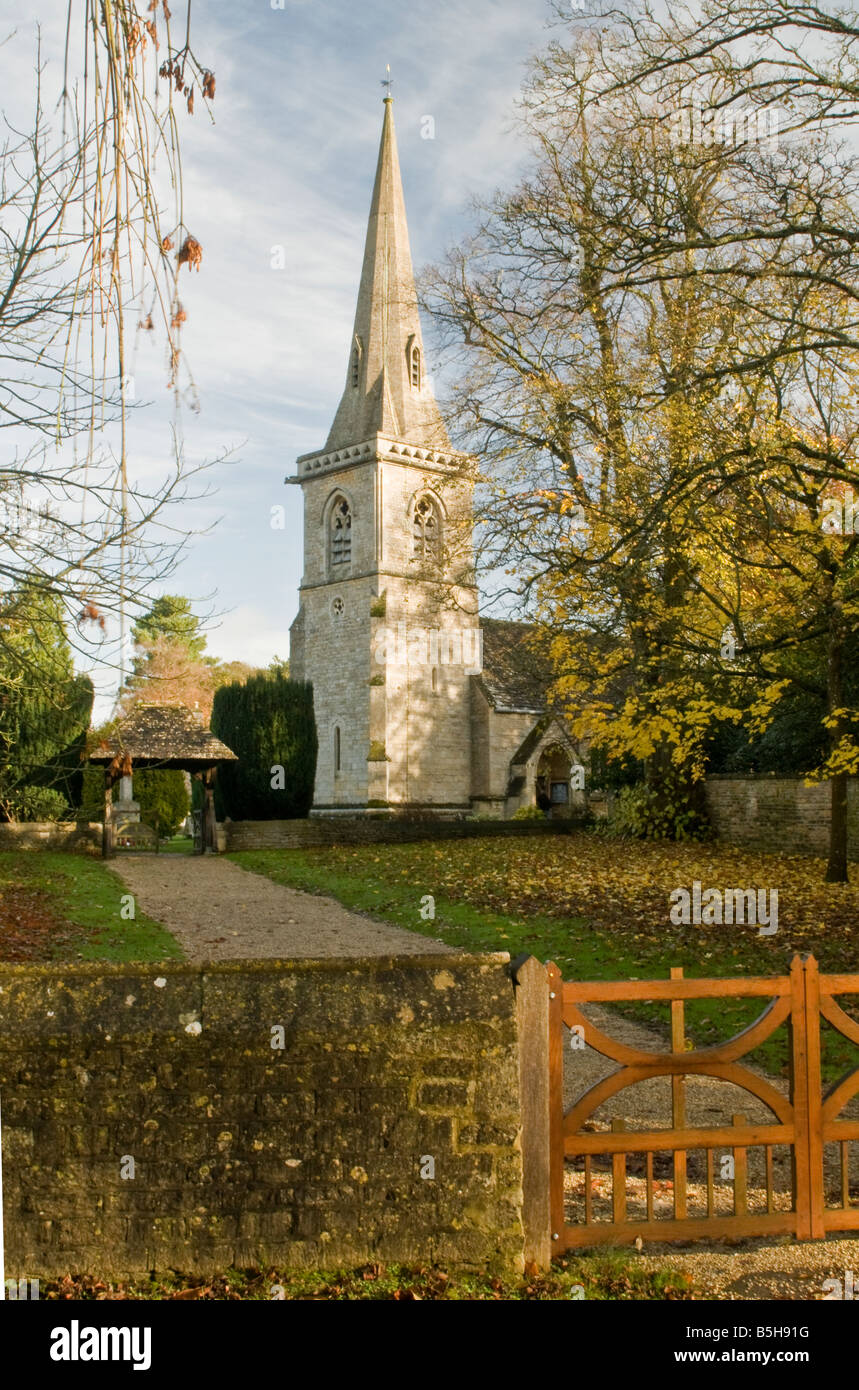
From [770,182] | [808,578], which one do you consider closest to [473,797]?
[808,578]

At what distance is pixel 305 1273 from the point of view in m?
4.58

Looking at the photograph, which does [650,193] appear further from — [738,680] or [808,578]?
[738,680]

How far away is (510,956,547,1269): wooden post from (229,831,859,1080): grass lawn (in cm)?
301

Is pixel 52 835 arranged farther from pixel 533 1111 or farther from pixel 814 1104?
pixel 814 1104

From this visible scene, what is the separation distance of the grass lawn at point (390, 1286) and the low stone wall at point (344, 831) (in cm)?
2481

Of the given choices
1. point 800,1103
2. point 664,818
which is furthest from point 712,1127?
point 664,818

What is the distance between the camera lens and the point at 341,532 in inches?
1735

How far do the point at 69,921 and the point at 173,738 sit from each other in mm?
13681

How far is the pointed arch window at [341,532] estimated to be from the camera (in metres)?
43.6

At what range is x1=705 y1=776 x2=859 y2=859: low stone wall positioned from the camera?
2122 cm

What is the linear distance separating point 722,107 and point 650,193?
3.37 feet

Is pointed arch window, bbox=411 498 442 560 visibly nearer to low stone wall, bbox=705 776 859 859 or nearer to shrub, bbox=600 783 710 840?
shrub, bbox=600 783 710 840

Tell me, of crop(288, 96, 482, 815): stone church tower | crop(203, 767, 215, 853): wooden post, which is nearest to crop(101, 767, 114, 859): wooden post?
crop(203, 767, 215, 853): wooden post

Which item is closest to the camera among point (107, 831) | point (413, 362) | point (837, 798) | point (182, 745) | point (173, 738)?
point (837, 798)
